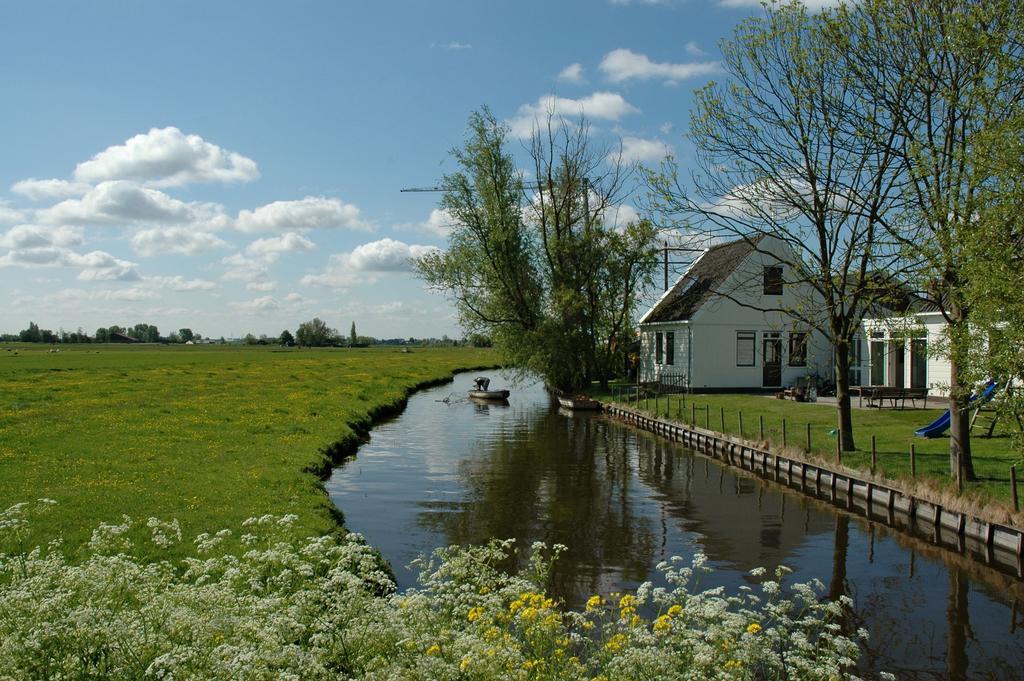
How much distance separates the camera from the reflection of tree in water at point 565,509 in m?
13.4

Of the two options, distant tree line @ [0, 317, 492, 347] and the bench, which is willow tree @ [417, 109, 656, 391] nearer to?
the bench

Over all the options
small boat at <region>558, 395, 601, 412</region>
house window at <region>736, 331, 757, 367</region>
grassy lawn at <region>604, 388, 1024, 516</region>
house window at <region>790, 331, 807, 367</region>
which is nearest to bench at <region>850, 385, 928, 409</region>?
grassy lawn at <region>604, 388, 1024, 516</region>

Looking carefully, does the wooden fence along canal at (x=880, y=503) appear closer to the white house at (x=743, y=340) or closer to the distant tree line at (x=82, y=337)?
the white house at (x=743, y=340)

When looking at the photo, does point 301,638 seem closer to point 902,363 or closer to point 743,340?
point 902,363

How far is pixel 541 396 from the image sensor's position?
55.4 metres

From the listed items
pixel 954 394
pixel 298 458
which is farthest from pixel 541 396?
pixel 954 394

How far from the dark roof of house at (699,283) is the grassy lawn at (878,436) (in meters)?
5.66

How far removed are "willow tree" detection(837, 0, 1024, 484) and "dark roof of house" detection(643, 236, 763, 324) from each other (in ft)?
60.6

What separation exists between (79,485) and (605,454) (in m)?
16.1

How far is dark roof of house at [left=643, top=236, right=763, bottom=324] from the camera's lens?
3859 cm

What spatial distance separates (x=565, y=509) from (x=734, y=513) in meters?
3.87

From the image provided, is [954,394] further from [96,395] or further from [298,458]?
[96,395]

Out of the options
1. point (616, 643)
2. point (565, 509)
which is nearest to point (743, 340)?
point (565, 509)

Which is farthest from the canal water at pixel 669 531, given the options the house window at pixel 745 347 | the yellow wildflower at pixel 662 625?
the house window at pixel 745 347
